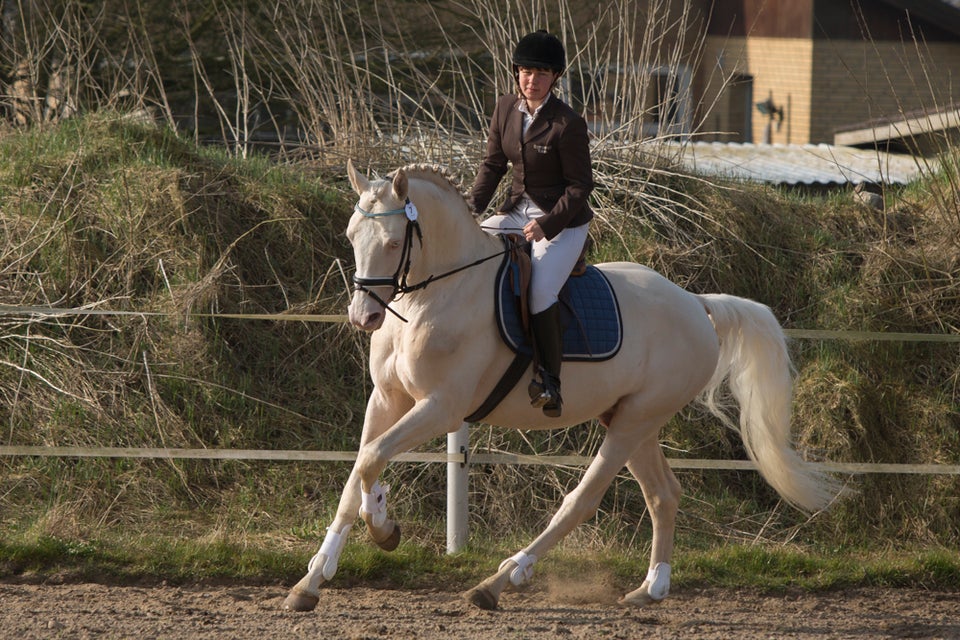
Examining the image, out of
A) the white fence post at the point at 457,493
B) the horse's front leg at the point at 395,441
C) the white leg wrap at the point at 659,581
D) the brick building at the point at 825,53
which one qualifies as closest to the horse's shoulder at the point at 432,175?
the horse's front leg at the point at 395,441

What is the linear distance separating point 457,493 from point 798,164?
7.62 m

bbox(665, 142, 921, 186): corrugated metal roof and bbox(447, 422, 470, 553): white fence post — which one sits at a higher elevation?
bbox(665, 142, 921, 186): corrugated metal roof

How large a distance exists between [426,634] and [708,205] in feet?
16.0

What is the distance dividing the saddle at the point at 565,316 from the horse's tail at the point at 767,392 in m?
0.89

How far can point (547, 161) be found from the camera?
4969 mm

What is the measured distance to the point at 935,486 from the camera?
703cm

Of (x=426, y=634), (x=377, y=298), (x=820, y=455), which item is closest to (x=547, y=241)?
(x=377, y=298)

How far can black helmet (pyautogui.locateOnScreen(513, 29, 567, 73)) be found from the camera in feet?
16.0

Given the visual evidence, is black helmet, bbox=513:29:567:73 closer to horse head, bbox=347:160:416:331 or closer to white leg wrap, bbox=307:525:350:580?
horse head, bbox=347:160:416:331

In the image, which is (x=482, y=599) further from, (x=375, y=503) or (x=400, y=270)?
(x=400, y=270)

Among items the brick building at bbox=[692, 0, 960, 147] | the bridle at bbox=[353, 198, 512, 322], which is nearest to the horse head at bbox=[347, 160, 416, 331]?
the bridle at bbox=[353, 198, 512, 322]

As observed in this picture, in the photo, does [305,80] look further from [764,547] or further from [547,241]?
[764,547]

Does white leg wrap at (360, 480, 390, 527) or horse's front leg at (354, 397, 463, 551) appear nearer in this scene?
horse's front leg at (354, 397, 463, 551)

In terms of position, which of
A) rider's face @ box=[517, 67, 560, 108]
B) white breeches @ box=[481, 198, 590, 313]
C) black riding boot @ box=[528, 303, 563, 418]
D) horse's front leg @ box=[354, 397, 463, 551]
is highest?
rider's face @ box=[517, 67, 560, 108]
